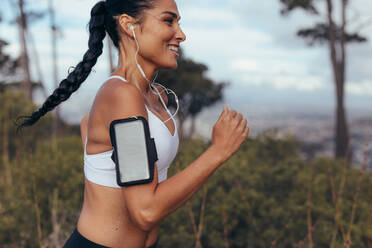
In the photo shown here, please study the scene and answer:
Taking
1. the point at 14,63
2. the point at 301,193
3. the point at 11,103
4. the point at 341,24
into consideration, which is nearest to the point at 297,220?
the point at 301,193

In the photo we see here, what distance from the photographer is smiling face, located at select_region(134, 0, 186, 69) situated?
1398mm

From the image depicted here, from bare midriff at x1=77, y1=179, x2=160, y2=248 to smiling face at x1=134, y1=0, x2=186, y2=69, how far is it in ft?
1.65

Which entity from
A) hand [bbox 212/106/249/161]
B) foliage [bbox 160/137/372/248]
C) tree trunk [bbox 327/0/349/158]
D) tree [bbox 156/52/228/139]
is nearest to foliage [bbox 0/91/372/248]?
foliage [bbox 160/137/372/248]

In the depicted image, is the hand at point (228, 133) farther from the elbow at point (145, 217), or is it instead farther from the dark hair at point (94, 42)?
the dark hair at point (94, 42)

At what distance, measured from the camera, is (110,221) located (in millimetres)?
1383

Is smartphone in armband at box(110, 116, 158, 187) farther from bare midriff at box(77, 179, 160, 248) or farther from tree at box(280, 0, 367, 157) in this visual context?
tree at box(280, 0, 367, 157)

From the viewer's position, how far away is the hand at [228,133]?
127cm

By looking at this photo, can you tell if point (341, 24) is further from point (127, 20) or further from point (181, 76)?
point (127, 20)

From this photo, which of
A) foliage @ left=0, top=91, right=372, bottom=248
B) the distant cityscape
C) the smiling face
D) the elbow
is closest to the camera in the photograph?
the elbow

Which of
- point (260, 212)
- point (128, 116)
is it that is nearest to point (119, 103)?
point (128, 116)

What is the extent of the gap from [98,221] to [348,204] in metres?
4.06

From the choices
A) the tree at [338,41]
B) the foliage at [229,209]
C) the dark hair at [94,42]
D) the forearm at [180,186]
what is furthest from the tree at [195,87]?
the forearm at [180,186]

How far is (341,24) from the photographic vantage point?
1520cm

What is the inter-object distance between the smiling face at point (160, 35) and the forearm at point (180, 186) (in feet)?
1.37
